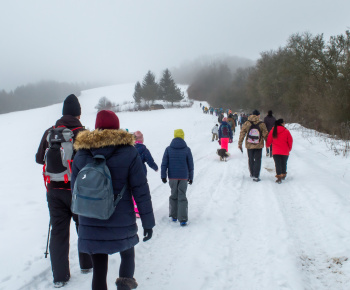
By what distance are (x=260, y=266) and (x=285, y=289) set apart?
51 cm

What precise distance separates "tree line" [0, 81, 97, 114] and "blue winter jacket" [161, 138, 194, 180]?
92138 millimetres

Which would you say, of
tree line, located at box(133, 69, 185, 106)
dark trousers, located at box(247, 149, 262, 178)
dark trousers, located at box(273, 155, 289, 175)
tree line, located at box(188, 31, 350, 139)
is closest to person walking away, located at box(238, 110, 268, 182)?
dark trousers, located at box(247, 149, 262, 178)

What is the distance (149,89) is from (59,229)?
186 feet

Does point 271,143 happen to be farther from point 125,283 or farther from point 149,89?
point 149,89

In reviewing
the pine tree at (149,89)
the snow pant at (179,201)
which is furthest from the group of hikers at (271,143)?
the pine tree at (149,89)

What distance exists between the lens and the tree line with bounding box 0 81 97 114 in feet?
293

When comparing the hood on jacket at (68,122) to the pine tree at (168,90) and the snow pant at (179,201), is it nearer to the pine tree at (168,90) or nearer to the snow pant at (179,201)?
the snow pant at (179,201)

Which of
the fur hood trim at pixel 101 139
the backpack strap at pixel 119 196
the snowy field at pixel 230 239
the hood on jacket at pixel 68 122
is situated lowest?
the snowy field at pixel 230 239

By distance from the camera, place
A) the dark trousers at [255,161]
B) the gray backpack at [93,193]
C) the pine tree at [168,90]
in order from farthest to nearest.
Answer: the pine tree at [168,90] → the dark trousers at [255,161] → the gray backpack at [93,193]

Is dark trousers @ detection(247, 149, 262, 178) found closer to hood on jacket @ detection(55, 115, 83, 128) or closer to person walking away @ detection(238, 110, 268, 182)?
person walking away @ detection(238, 110, 268, 182)

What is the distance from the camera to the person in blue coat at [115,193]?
245cm

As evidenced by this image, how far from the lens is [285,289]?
3066 millimetres

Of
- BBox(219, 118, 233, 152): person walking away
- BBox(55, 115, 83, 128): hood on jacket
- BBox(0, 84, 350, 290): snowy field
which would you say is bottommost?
BBox(0, 84, 350, 290): snowy field

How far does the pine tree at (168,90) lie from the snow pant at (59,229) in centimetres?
6024
